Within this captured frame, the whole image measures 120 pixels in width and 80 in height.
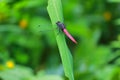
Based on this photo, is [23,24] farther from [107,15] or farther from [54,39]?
[107,15]

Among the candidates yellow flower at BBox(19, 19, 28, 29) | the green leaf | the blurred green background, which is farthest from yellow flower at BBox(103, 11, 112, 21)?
the green leaf

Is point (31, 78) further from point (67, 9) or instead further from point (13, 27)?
point (67, 9)

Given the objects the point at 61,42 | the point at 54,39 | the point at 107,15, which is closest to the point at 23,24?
the point at 54,39

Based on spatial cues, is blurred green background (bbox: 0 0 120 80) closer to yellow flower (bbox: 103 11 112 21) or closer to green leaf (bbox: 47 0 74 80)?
yellow flower (bbox: 103 11 112 21)

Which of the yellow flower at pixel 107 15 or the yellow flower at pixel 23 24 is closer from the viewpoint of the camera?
the yellow flower at pixel 23 24

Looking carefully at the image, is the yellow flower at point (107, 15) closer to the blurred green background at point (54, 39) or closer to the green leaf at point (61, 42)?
the blurred green background at point (54, 39)

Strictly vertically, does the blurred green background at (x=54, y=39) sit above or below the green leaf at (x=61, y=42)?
below

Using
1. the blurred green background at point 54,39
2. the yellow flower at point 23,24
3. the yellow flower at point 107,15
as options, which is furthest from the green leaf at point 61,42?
the yellow flower at point 107,15
